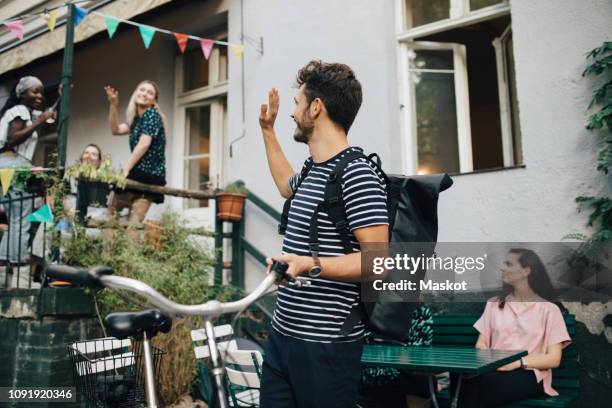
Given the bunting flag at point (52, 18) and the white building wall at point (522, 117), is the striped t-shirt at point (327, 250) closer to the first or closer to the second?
the white building wall at point (522, 117)

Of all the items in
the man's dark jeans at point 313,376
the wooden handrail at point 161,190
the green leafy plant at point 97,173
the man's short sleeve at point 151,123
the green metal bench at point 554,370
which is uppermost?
the man's short sleeve at point 151,123

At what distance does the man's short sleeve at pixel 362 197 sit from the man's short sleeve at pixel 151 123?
3.60 m

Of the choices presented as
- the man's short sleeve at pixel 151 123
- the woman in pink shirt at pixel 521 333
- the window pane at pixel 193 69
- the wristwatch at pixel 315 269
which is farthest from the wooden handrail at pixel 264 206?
the wristwatch at pixel 315 269

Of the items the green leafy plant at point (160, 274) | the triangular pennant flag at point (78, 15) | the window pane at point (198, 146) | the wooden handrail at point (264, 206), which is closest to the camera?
the green leafy plant at point (160, 274)

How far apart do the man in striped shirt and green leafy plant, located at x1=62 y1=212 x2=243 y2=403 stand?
8.15ft

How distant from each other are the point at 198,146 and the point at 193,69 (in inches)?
43.3

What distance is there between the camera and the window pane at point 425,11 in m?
5.09

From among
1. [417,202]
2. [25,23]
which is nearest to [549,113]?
[417,202]

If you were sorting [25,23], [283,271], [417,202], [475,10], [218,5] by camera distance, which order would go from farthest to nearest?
[25,23] → [218,5] → [475,10] → [417,202] → [283,271]

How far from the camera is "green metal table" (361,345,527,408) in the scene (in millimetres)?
2518

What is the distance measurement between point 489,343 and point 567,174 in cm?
141

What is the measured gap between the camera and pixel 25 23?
28.7 feet

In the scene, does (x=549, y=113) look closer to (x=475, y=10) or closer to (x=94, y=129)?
(x=475, y=10)

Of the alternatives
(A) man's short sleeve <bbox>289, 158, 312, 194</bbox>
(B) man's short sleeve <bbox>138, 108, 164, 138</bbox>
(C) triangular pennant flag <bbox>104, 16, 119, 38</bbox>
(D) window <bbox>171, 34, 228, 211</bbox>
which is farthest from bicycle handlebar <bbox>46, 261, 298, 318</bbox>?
(D) window <bbox>171, 34, 228, 211</bbox>
